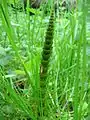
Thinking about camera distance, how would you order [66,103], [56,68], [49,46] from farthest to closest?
[56,68] → [66,103] → [49,46]

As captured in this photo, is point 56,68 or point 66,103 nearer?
point 66,103

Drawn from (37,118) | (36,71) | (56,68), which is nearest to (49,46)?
(36,71)

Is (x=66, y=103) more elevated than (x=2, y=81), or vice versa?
(x=2, y=81)

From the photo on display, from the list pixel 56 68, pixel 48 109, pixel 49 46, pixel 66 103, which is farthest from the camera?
pixel 56 68

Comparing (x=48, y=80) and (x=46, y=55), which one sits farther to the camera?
(x=48, y=80)

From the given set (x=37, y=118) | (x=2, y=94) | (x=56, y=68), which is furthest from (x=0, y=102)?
(x=56, y=68)

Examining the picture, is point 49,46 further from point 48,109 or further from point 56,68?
point 56,68

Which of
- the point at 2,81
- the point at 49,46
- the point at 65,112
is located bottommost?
the point at 65,112

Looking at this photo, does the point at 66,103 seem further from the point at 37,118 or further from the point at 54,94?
the point at 37,118

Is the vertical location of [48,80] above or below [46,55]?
below
